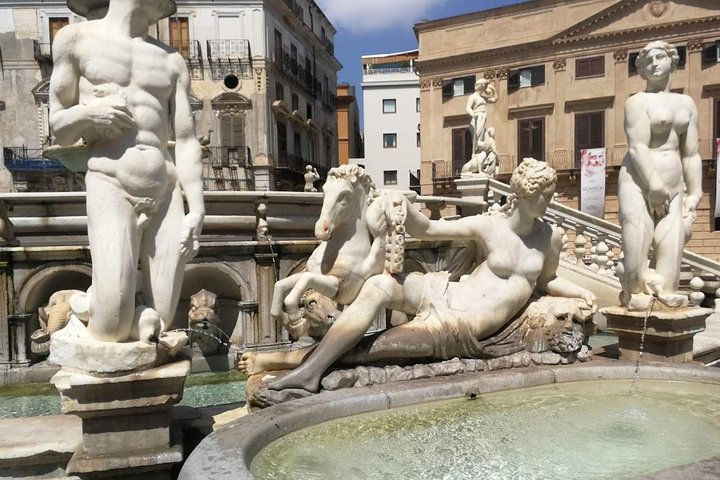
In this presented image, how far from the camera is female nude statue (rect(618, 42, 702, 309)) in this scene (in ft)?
14.6

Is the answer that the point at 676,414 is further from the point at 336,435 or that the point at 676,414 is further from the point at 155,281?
the point at 155,281

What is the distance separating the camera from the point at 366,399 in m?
3.20

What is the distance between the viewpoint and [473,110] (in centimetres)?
1264

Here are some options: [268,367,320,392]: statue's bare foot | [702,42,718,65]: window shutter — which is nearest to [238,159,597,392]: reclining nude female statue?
[268,367,320,392]: statue's bare foot

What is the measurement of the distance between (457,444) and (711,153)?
2807cm

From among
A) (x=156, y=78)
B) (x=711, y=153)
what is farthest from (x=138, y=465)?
(x=711, y=153)

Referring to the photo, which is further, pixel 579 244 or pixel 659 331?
pixel 579 244

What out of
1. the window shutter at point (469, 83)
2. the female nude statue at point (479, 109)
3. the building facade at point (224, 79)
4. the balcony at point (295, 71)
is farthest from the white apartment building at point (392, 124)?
the female nude statue at point (479, 109)

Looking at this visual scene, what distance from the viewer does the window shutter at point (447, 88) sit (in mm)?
32981

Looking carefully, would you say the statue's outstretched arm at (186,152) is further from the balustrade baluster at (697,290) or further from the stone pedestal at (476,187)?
the stone pedestal at (476,187)

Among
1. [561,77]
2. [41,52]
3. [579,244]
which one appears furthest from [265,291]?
[41,52]

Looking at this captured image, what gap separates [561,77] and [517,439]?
30.2 m

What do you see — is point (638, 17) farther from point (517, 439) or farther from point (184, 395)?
point (517, 439)

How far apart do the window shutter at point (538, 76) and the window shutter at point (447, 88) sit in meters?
4.45
